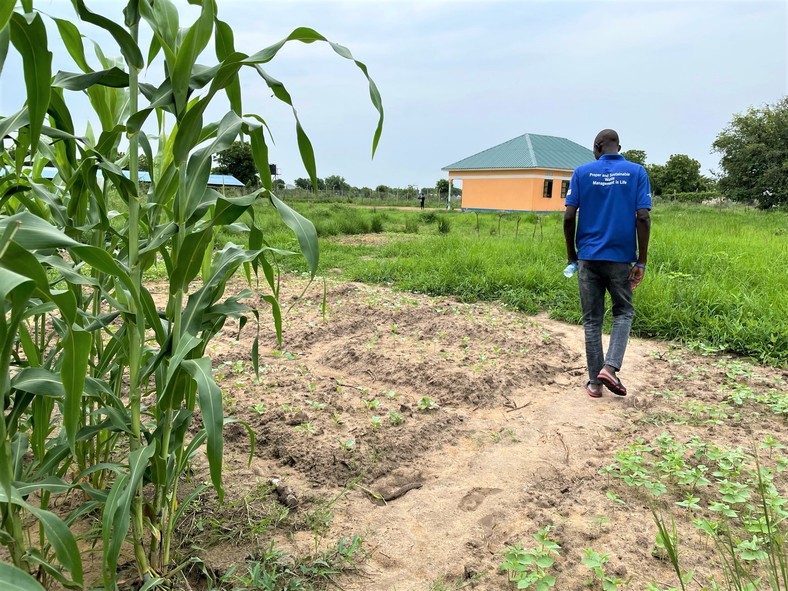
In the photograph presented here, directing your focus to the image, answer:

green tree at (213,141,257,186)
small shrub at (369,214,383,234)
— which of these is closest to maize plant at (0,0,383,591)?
small shrub at (369,214,383,234)

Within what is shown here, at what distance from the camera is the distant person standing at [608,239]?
3.36 metres

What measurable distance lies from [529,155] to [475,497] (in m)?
28.7

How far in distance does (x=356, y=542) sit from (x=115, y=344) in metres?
1.13

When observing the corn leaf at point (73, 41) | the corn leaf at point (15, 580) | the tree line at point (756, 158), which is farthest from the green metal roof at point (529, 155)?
the corn leaf at point (15, 580)

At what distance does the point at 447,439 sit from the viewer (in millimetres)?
2891

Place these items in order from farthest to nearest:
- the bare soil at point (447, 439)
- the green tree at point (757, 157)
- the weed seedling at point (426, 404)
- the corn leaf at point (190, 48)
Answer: the green tree at point (757, 157) → the weed seedling at point (426, 404) → the bare soil at point (447, 439) → the corn leaf at point (190, 48)

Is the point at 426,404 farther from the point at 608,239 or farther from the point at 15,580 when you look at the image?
the point at 15,580

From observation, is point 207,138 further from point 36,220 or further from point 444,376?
point 444,376

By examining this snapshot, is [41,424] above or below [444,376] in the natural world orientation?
above

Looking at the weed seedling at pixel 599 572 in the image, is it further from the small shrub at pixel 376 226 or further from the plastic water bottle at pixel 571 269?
the small shrub at pixel 376 226

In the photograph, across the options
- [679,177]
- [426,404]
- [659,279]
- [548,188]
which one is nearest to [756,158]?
[548,188]

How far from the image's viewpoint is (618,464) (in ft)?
8.39

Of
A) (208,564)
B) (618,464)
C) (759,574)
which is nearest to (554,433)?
(618,464)

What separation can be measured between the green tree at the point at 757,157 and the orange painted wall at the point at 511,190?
8.20 metres
